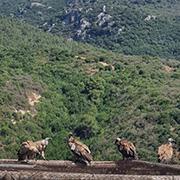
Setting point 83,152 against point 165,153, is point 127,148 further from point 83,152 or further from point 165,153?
point 83,152

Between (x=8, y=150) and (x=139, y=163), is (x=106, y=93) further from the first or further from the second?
(x=139, y=163)

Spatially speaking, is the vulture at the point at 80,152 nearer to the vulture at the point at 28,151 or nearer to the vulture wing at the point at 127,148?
the vulture at the point at 28,151

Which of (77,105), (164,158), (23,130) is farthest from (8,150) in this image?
(164,158)

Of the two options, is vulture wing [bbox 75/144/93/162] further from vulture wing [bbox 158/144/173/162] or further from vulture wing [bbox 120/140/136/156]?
vulture wing [bbox 158/144/173/162]

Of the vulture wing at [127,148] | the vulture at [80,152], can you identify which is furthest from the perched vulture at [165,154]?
the vulture at [80,152]

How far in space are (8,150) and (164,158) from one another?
131 ft

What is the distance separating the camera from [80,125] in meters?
68.9

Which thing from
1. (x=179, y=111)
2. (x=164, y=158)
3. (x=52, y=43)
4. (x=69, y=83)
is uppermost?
(x=164, y=158)

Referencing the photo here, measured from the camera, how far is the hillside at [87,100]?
60.2 metres

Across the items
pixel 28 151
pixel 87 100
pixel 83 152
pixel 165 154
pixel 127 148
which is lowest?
pixel 87 100

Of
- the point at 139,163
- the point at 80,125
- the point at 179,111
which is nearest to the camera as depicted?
the point at 139,163

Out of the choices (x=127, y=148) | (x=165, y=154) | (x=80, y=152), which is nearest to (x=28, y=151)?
(x=80, y=152)

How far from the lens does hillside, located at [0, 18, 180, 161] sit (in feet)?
197

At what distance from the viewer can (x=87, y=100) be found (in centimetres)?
7988
